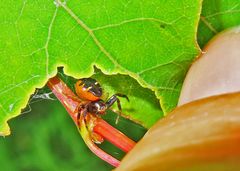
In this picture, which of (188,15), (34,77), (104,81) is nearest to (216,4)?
(188,15)

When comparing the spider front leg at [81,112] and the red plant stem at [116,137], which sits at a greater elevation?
the spider front leg at [81,112]

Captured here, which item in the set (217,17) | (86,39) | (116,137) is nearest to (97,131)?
(116,137)

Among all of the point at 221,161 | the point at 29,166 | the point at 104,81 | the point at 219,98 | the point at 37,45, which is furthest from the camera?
the point at 29,166

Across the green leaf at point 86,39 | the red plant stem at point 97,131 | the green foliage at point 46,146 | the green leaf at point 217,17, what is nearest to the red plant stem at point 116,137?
the red plant stem at point 97,131

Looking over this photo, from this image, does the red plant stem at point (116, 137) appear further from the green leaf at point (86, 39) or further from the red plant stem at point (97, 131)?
the green leaf at point (86, 39)

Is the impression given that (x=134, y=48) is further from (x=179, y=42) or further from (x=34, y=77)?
(x=34, y=77)

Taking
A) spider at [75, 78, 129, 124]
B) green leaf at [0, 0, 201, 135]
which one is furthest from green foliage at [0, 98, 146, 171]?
green leaf at [0, 0, 201, 135]
